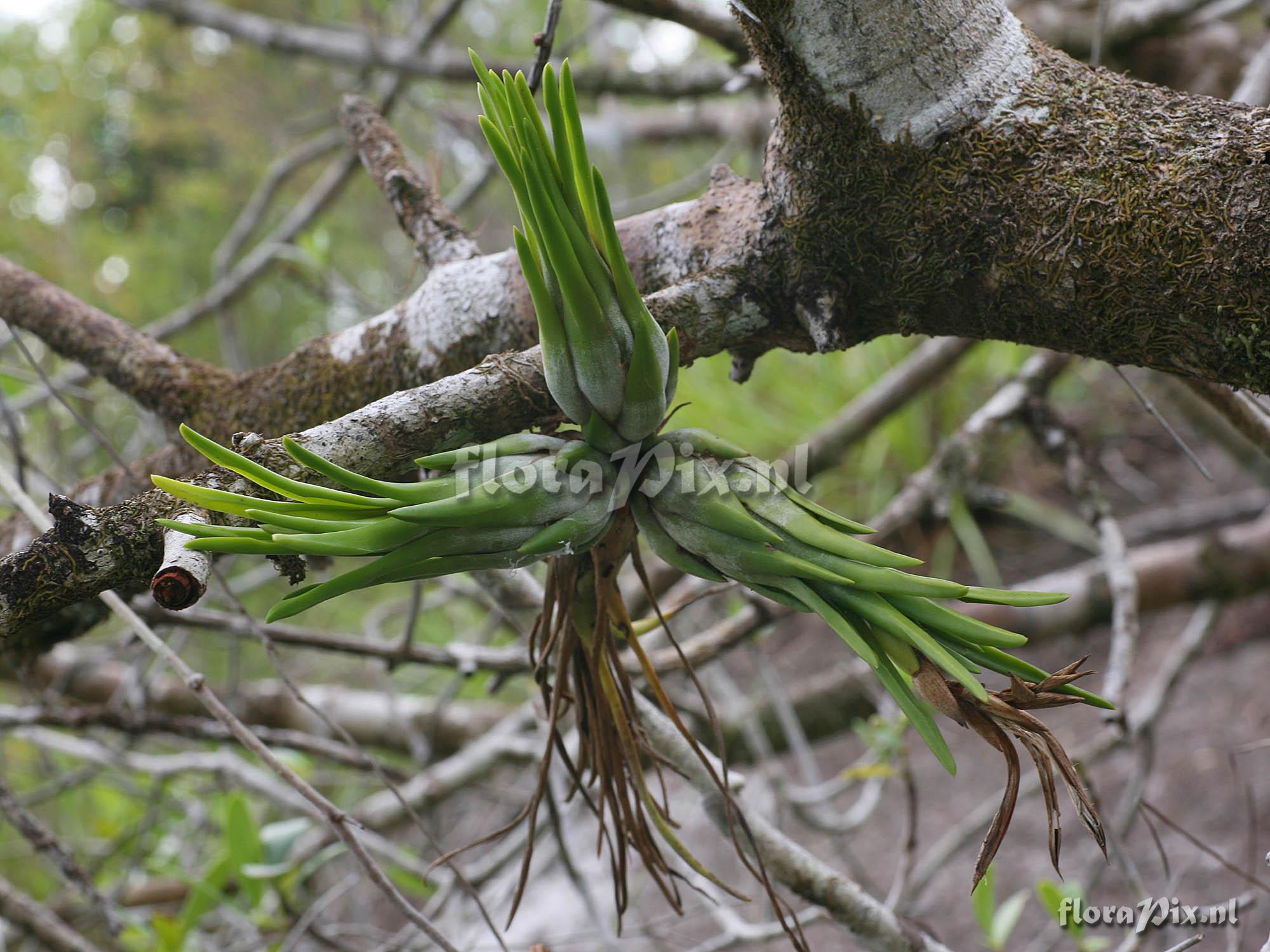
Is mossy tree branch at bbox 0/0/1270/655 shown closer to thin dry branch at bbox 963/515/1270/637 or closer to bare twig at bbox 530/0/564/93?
bare twig at bbox 530/0/564/93

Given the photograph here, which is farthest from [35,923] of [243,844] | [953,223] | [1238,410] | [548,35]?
[1238,410]

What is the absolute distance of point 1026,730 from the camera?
0.41m

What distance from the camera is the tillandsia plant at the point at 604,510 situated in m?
0.39

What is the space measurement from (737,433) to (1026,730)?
2073mm

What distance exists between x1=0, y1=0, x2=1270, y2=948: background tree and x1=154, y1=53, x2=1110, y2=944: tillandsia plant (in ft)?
0.18

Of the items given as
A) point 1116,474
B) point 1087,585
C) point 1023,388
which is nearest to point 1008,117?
point 1023,388

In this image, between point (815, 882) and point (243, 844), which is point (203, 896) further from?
point (815, 882)

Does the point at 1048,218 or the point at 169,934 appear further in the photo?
the point at 169,934

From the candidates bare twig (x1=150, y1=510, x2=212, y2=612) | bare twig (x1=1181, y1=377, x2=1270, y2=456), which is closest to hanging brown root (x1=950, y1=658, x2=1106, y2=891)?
bare twig (x1=150, y1=510, x2=212, y2=612)

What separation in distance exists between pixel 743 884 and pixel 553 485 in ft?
5.12

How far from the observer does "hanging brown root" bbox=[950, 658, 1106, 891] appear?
16.0 inches

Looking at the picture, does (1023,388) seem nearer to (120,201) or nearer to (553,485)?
(553,485)

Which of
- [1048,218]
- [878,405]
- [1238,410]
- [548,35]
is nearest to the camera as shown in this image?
[1048,218]

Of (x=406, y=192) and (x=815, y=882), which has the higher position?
(x=406, y=192)
